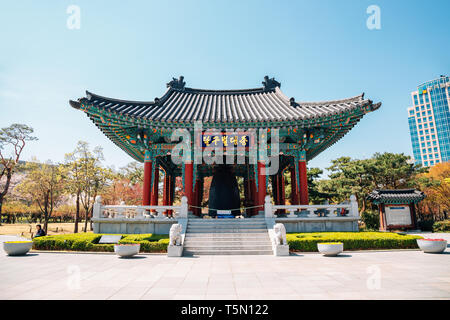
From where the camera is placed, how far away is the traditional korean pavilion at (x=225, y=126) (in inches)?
611

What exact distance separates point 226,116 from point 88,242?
11.3 metres

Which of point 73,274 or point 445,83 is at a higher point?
point 445,83

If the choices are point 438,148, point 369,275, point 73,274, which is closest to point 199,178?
point 73,274

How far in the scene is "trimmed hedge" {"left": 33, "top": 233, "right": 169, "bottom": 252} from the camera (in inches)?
487

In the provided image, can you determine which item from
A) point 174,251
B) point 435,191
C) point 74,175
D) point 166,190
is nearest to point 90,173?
point 74,175

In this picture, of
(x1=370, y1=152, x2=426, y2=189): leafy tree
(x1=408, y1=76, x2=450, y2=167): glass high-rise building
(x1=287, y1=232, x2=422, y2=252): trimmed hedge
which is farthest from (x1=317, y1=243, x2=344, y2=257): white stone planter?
(x1=408, y1=76, x2=450, y2=167): glass high-rise building

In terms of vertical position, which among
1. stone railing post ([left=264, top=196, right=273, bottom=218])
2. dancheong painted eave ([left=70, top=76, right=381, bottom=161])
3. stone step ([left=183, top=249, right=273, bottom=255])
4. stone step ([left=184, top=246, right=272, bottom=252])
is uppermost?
dancheong painted eave ([left=70, top=76, right=381, bottom=161])

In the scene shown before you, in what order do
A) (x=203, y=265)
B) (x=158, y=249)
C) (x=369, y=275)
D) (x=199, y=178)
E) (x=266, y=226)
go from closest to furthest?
1. (x=369, y=275)
2. (x=203, y=265)
3. (x=158, y=249)
4. (x=266, y=226)
5. (x=199, y=178)

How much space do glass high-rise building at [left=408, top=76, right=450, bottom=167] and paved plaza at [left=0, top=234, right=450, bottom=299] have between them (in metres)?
117

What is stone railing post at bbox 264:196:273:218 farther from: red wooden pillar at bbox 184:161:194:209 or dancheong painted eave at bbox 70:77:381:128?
red wooden pillar at bbox 184:161:194:209

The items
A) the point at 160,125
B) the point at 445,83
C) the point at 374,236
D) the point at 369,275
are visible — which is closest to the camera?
the point at 369,275

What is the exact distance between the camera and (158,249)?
1226 cm
